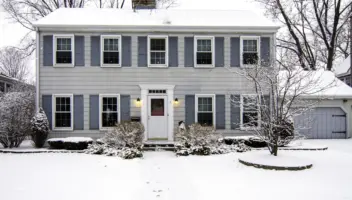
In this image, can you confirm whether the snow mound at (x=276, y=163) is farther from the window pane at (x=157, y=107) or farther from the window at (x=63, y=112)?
the window at (x=63, y=112)

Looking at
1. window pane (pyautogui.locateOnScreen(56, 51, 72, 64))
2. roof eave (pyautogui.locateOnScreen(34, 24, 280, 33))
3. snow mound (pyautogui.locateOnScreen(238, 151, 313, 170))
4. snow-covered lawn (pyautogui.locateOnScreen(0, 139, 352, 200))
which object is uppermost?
roof eave (pyautogui.locateOnScreen(34, 24, 280, 33))

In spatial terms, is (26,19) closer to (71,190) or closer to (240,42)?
(240,42)

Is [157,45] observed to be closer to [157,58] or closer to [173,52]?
[157,58]

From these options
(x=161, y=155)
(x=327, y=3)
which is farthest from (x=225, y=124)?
(x=327, y=3)

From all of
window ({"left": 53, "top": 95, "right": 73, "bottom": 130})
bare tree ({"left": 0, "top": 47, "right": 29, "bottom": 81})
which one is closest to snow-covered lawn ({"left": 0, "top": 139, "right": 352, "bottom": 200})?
window ({"left": 53, "top": 95, "right": 73, "bottom": 130})

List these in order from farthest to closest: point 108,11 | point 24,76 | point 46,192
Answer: point 24,76 < point 108,11 < point 46,192

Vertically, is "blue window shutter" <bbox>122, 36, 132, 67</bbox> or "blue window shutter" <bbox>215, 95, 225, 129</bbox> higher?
"blue window shutter" <bbox>122, 36, 132, 67</bbox>

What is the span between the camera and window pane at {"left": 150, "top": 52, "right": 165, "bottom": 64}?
12.8m

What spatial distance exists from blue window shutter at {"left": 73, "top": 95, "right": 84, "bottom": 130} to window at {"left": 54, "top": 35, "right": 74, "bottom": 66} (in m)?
1.59

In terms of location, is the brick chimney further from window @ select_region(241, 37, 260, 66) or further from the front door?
the front door

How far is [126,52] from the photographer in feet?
41.7

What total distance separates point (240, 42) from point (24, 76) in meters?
37.6

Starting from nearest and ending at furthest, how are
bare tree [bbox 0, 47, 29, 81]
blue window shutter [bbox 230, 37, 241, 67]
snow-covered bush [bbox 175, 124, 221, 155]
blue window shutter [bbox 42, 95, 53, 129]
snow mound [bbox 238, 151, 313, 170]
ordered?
snow mound [bbox 238, 151, 313, 170], snow-covered bush [bbox 175, 124, 221, 155], blue window shutter [bbox 42, 95, 53, 129], blue window shutter [bbox 230, 37, 241, 67], bare tree [bbox 0, 47, 29, 81]

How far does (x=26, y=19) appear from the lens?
21781 millimetres
